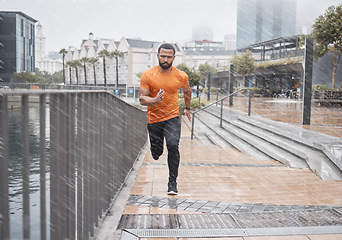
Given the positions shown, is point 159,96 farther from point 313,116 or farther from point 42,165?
point 313,116

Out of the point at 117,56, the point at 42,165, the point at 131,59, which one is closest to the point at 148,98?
the point at 42,165

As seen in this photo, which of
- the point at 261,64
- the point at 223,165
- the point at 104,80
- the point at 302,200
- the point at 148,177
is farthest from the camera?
the point at 104,80

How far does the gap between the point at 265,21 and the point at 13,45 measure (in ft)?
411

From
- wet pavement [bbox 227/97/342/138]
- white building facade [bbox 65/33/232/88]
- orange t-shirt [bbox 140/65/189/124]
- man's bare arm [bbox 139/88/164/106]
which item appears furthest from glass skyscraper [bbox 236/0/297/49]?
man's bare arm [bbox 139/88/164/106]

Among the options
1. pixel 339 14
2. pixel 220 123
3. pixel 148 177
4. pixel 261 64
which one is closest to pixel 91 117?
pixel 148 177

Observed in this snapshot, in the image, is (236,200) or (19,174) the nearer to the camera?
(19,174)

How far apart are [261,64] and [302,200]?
37717 mm

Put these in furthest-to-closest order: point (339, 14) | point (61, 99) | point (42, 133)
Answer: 1. point (339, 14)
2. point (61, 99)
3. point (42, 133)

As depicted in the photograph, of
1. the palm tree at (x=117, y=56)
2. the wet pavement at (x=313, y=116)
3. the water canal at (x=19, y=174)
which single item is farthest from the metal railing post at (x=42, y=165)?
the palm tree at (x=117, y=56)

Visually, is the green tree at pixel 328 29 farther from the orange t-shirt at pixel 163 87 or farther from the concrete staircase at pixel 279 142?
the orange t-shirt at pixel 163 87

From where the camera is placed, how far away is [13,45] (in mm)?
72625

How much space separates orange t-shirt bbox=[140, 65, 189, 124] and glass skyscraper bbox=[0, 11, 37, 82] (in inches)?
2876

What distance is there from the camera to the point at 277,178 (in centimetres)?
503

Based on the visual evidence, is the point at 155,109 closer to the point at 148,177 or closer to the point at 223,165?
the point at 148,177
